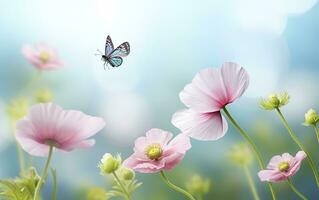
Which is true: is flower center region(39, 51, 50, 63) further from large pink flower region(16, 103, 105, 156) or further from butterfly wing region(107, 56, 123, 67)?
large pink flower region(16, 103, 105, 156)

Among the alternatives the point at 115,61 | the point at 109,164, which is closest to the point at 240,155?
the point at 115,61

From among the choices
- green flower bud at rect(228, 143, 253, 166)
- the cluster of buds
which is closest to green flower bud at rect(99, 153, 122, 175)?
the cluster of buds

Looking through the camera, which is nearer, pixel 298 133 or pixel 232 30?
pixel 298 133

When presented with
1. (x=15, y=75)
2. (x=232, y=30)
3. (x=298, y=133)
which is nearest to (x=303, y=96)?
(x=298, y=133)

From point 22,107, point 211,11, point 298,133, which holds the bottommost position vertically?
point 298,133

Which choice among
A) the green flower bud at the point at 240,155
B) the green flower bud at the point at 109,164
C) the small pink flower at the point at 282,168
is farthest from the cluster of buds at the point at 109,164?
the green flower bud at the point at 240,155

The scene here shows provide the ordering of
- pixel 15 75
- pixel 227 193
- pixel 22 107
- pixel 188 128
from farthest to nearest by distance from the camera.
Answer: pixel 15 75 → pixel 227 193 → pixel 22 107 → pixel 188 128

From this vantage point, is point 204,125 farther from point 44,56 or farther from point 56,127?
point 44,56

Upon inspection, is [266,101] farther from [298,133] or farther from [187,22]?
[187,22]
